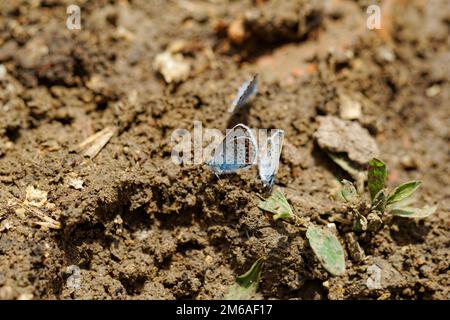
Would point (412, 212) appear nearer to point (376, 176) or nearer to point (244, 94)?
point (376, 176)

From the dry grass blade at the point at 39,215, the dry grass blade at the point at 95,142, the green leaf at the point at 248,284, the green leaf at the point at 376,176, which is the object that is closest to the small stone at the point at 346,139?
the green leaf at the point at 376,176

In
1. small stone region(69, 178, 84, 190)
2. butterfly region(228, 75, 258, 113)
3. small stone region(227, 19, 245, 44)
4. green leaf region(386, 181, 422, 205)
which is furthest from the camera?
small stone region(227, 19, 245, 44)

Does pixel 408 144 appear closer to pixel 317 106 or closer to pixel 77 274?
pixel 317 106

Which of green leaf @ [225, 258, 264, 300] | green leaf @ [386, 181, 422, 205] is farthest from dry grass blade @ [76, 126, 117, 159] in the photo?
green leaf @ [386, 181, 422, 205]

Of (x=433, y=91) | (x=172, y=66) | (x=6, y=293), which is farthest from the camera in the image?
(x=433, y=91)

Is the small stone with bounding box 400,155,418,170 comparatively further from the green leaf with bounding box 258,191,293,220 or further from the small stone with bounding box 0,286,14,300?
the small stone with bounding box 0,286,14,300

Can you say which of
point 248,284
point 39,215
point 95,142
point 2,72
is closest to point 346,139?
point 248,284

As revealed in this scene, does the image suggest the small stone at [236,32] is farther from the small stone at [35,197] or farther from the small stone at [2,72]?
the small stone at [35,197]
